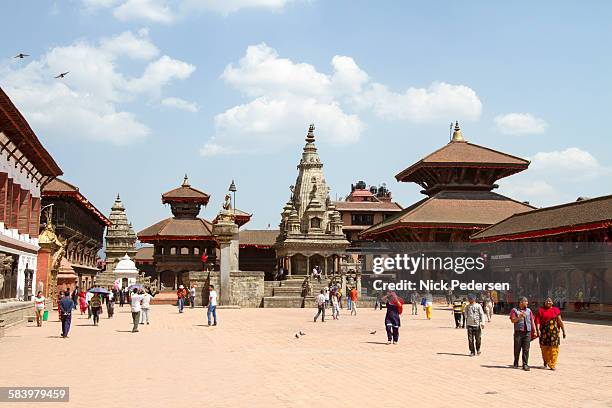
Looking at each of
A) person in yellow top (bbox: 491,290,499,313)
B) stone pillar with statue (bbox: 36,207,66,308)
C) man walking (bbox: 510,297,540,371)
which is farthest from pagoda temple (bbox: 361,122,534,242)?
man walking (bbox: 510,297,540,371)

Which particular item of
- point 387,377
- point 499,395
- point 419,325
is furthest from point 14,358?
point 419,325

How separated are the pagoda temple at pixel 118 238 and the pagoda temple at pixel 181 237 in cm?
253

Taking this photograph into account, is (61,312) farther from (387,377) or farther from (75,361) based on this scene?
(387,377)

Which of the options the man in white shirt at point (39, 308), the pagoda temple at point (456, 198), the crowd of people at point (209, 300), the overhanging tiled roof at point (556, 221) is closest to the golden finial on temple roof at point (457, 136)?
the pagoda temple at point (456, 198)

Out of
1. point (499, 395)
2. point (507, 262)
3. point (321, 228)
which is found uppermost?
point (321, 228)

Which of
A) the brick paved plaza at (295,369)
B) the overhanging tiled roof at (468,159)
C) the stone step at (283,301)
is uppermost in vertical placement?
the overhanging tiled roof at (468,159)

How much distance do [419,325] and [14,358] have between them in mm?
15686

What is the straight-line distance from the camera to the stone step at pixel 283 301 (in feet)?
133

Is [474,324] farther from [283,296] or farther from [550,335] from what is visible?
[283,296]

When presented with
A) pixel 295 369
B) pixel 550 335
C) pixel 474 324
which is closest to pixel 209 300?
pixel 474 324

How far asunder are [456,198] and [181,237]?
97.8 ft

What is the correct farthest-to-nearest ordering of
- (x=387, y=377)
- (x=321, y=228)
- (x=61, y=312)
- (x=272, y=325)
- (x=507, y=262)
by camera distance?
(x=321, y=228) < (x=507, y=262) < (x=272, y=325) < (x=61, y=312) < (x=387, y=377)

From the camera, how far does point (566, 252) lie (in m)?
32.8

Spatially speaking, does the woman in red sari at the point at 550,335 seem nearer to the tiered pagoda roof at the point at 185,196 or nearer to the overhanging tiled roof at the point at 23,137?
the overhanging tiled roof at the point at 23,137
